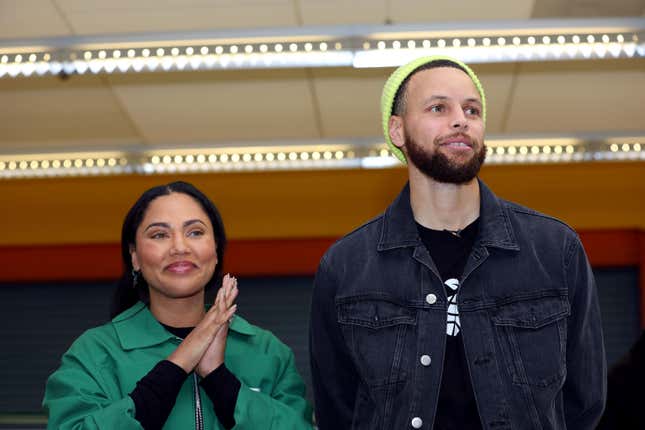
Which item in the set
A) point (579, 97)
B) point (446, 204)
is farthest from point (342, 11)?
point (446, 204)

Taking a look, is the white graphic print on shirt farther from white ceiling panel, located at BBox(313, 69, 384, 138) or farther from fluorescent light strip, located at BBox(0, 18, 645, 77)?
white ceiling panel, located at BBox(313, 69, 384, 138)

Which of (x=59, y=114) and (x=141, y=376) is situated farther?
(x=59, y=114)

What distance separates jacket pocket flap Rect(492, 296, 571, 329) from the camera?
2.29 meters

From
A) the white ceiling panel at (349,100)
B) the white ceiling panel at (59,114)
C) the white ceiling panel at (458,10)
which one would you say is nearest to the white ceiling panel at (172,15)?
the white ceiling panel at (458,10)

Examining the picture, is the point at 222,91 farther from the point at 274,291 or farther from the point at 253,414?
the point at 253,414

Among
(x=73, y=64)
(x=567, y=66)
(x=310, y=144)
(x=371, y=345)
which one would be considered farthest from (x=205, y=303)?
(x=567, y=66)

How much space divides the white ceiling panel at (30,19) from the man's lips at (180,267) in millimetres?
4308

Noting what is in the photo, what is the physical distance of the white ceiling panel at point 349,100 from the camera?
745 centimetres

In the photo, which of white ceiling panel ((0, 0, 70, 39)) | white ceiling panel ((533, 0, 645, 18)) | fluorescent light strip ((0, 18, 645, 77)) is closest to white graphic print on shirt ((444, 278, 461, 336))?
fluorescent light strip ((0, 18, 645, 77))

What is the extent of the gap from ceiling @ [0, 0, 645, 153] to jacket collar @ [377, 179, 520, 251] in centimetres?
414

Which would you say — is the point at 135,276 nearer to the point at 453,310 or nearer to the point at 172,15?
the point at 453,310

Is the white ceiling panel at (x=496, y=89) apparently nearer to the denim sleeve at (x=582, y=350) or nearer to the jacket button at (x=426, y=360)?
the denim sleeve at (x=582, y=350)

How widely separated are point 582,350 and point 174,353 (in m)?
1.08

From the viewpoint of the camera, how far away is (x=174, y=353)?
2.49 meters
